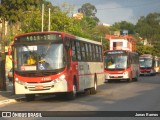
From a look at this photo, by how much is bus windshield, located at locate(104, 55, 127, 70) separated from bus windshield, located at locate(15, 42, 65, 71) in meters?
21.2

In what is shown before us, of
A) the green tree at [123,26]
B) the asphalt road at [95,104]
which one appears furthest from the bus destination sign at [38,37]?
the green tree at [123,26]

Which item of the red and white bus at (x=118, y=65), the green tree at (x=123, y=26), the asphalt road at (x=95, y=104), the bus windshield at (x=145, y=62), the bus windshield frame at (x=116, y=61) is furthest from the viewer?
the green tree at (x=123, y=26)

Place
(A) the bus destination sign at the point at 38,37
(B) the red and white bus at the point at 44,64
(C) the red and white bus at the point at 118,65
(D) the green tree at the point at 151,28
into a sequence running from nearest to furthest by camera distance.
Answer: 1. (B) the red and white bus at the point at 44,64
2. (A) the bus destination sign at the point at 38,37
3. (C) the red and white bus at the point at 118,65
4. (D) the green tree at the point at 151,28

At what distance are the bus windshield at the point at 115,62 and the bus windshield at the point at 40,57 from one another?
21.2 meters

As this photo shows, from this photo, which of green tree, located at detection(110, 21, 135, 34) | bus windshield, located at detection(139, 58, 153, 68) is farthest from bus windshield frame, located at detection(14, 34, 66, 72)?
green tree, located at detection(110, 21, 135, 34)

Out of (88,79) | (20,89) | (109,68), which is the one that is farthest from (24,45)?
(109,68)

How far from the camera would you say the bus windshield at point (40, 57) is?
67.3 ft

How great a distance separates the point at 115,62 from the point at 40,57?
2204 cm

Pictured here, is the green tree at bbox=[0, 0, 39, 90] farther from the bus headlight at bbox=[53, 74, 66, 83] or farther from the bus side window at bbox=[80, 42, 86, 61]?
the bus headlight at bbox=[53, 74, 66, 83]

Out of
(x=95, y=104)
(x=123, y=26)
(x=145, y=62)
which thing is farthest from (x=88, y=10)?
(x=95, y=104)

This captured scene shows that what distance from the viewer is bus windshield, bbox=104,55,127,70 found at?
4169 centimetres

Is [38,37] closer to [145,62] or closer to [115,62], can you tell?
[115,62]

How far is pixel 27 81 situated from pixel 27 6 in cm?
677

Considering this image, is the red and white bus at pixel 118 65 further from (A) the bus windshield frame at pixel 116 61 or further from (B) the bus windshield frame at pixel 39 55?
(B) the bus windshield frame at pixel 39 55
